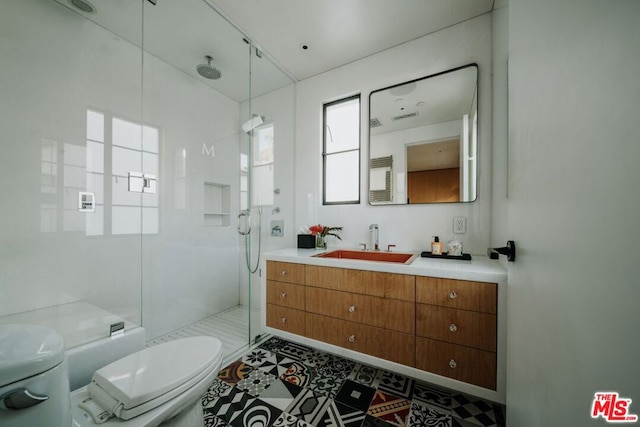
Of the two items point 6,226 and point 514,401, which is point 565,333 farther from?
point 6,226

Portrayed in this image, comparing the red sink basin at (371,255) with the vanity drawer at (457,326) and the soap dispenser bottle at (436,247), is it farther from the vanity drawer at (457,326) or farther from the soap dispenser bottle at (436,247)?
the vanity drawer at (457,326)

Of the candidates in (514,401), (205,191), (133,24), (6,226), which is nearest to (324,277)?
(514,401)

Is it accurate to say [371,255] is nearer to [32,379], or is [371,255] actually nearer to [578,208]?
[578,208]

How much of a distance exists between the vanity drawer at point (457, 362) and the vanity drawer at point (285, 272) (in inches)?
35.6

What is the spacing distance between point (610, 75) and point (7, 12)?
251 centimetres

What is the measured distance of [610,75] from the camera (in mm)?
375

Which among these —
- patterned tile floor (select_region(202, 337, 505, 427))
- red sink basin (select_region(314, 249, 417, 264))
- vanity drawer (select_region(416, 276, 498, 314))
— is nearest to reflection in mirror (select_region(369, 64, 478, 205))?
red sink basin (select_region(314, 249, 417, 264))

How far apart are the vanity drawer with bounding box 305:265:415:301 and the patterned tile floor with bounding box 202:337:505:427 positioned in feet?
2.02

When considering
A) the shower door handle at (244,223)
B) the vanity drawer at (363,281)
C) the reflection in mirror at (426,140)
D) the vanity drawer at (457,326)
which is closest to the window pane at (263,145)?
the shower door handle at (244,223)

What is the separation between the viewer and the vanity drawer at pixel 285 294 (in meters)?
1.75

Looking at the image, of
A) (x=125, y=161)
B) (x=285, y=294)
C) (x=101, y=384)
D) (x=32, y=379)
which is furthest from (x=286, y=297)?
(x=125, y=161)

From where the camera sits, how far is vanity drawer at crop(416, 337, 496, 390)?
1173 mm

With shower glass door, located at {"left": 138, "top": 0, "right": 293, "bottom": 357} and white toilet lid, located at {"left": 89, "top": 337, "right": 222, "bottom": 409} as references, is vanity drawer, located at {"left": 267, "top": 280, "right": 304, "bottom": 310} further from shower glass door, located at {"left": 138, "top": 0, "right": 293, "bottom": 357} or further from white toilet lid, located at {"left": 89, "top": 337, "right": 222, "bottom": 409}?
white toilet lid, located at {"left": 89, "top": 337, "right": 222, "bottom": 409}

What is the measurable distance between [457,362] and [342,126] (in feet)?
6.89
